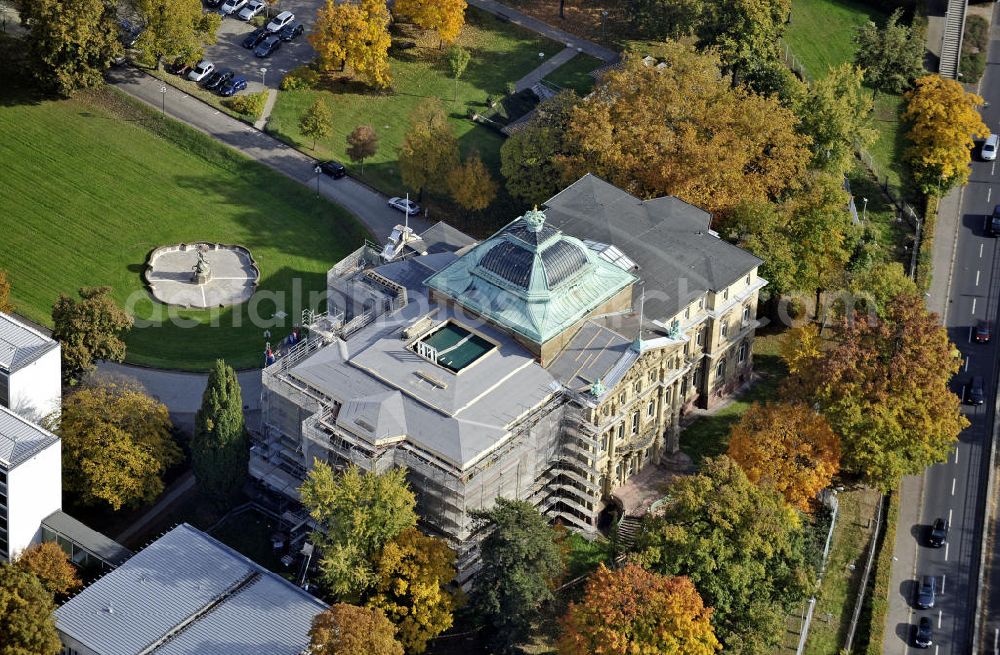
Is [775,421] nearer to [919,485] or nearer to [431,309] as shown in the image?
[919,485]

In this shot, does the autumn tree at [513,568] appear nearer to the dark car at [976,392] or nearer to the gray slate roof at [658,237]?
the gray slate roof at [658,237]

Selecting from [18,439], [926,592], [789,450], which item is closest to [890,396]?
[789,450]

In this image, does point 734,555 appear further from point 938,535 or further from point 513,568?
point 938,535

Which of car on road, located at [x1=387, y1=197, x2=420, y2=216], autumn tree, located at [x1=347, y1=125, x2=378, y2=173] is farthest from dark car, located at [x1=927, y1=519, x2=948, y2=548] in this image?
autumn tree, located at [x1=347, y1=125, x2=378, y2=173]

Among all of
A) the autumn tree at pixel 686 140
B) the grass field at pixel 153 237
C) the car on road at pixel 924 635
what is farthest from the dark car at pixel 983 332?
the grass field at pixel 153 237

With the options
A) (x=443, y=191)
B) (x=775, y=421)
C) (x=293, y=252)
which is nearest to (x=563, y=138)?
(x=443, y=191)

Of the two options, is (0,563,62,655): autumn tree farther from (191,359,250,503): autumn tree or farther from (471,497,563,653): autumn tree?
(471,497,563,653): autumn tree
